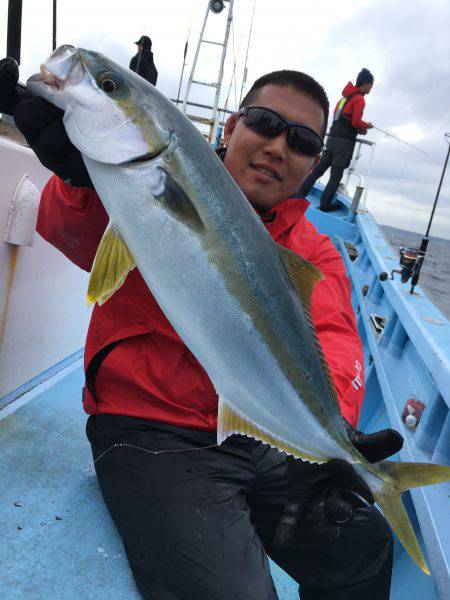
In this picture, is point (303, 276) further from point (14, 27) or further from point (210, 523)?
point (14, 27)

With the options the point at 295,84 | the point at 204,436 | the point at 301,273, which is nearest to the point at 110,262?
the point at 301,273

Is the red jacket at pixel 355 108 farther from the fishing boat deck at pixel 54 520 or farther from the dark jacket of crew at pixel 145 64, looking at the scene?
the fishing boat deck at pixel 54 520

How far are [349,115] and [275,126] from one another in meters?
7.88

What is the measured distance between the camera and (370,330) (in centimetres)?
455

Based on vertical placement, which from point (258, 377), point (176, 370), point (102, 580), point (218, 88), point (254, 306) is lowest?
point (102, 580)

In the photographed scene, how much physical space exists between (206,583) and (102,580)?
465mm

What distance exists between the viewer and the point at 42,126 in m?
1.69

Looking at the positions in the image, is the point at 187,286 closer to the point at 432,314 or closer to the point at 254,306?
the point at 254,306

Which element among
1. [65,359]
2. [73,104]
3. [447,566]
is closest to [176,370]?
[73,104]

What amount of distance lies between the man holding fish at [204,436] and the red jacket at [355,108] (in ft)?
24.3

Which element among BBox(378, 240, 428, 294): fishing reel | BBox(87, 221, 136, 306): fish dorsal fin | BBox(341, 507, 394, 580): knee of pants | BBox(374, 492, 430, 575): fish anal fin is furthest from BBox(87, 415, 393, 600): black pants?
BBox(378, 240, 428, 294): fishing reel

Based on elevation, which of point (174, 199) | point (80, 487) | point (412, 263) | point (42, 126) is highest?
point (42, 126)

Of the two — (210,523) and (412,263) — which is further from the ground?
(412,263)

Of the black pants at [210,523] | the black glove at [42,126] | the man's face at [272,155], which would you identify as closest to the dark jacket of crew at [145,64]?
the man's face at [272,155]
